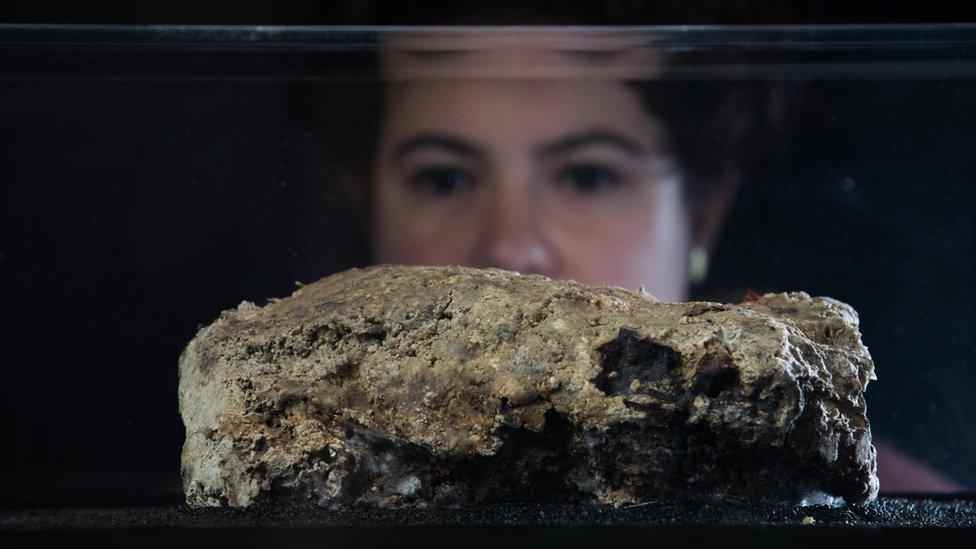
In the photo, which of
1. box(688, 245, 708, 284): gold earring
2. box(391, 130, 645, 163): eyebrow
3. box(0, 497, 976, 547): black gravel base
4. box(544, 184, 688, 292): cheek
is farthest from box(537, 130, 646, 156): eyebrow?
box(0, 497, 976, 547): black gravel base

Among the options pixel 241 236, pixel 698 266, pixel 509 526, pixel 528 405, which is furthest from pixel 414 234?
pixel 509 526

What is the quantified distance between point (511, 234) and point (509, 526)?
4.00 ft

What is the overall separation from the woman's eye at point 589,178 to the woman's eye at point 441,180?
279 mm

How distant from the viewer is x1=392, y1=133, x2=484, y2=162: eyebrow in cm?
254

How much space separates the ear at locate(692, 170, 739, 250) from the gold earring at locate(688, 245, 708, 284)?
0.02 metres

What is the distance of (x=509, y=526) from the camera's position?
1394 millimetres

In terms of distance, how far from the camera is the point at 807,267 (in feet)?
8.18

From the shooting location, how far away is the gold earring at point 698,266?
250 cm

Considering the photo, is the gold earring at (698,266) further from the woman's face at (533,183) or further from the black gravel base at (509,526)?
the black gravel base at (509,526)

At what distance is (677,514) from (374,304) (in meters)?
0.67

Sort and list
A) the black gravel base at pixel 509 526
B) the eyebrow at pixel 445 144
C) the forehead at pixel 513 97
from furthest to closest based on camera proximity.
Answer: the eyebrow at pixel 445 144, the forehead at pixel 513 97, the black gravel base at pixel 509 526

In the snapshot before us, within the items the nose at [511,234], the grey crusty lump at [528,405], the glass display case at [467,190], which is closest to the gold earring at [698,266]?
the glass display case at [467,190]

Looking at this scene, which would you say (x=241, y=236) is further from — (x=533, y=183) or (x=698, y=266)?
(x=698, y=266)

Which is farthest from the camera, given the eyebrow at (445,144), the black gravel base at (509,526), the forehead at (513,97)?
the eyebrow at (445,144)
